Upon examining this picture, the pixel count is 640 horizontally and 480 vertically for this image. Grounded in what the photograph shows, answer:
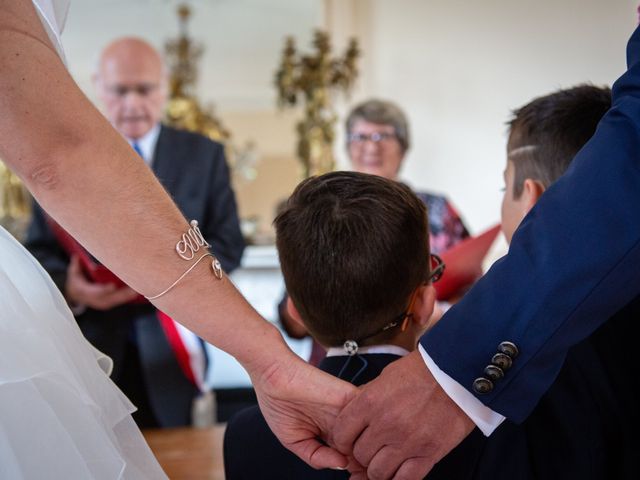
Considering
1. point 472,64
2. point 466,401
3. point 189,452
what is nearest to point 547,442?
point 466,401

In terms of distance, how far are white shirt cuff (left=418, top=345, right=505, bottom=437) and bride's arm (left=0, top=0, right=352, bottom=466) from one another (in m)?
0.13

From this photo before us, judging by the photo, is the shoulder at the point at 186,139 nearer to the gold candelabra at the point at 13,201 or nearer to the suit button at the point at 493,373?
the suit button at the point at 493,373

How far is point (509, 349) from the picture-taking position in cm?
98

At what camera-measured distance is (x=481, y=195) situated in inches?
183

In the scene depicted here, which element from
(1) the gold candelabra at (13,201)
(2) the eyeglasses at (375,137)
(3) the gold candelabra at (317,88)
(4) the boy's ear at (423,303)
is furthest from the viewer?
(1) the gold candelabra at (13,201)

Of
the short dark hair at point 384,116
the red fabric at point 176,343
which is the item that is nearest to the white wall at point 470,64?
A: the short dark hair at point 384,116

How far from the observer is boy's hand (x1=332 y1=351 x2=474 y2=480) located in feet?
3.35

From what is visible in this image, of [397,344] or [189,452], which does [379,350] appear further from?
[189,452]

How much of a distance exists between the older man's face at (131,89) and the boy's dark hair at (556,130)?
5.75ft

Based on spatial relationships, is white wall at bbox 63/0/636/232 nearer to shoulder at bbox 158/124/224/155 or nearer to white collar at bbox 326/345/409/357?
shoulder at bbox 158/124/224/155

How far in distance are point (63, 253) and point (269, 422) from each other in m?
1.73

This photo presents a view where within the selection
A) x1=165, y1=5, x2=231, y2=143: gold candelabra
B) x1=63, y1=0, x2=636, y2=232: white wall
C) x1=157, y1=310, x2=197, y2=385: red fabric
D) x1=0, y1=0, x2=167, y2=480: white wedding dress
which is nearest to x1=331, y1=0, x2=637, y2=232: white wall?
x1=63, y1=0, x2=636, y2=232: white wall

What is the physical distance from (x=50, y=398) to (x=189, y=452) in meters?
0.78

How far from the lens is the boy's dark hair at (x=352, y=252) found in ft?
3.52
